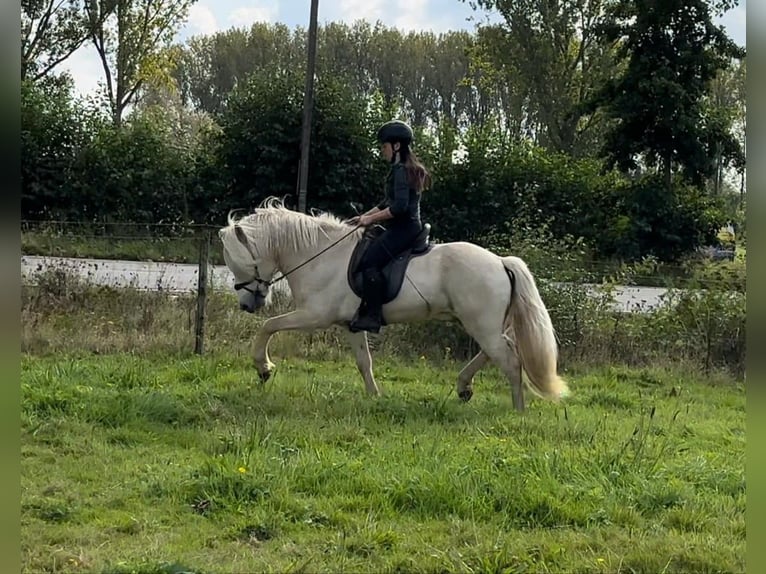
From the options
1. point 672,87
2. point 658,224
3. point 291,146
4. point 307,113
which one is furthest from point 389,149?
point 672,87

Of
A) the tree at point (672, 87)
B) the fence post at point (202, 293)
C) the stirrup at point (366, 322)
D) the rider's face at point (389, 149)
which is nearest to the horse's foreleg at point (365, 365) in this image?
the stirrup at point (366, 322)

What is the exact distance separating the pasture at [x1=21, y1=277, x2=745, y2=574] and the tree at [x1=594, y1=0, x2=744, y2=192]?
1669cm

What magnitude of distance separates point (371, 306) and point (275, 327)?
0.94 meters

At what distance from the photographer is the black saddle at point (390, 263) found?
7.34 meters

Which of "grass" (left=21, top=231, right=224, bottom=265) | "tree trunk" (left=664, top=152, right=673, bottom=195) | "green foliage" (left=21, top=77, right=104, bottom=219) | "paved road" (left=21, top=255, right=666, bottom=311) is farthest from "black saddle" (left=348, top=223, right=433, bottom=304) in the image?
"tree trunk" (left=664, top=152, right=673, bottom=195)

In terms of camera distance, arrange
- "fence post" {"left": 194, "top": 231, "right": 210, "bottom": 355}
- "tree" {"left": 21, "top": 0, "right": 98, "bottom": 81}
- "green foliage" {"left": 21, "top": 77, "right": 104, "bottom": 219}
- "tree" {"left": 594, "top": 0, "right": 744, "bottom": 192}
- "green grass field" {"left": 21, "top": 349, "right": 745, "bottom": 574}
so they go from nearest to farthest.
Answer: "green grass field" {"left": 21, "top": 349, "right": 745, "bottom": 574}
"fence post" {"left": 194, "top": 231, "right": 210, "bottom": 355}
"green foliage" {"left": 21, "top": 77, "right": 104, "bottom": 219}
"tree" {"left": 594, "top": 0, "right": 744, "bottom": 192}
"tree" {"left": 21, "top": 0, "right": 98, "bottom": 81}

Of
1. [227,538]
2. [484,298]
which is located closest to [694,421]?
[484,298]

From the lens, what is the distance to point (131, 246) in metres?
13.7

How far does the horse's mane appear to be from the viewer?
298 inches

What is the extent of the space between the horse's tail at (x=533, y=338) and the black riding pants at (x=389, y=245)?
3.37 ft

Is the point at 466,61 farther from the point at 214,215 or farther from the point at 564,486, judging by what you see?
the point at 564,486

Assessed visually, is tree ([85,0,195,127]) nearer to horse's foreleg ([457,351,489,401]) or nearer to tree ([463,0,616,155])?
tree ([463,0,616,155])

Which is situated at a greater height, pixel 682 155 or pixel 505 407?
pixel 682 155

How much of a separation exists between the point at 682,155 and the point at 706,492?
2094cm
